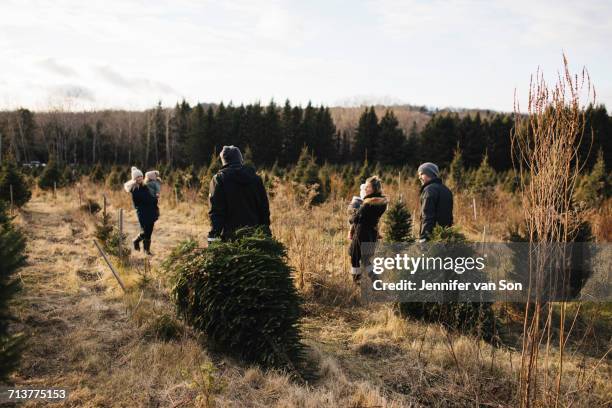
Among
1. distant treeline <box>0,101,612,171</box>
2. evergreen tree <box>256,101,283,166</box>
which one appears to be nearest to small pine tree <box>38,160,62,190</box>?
distant treeline <box>0,101,612,171</box>

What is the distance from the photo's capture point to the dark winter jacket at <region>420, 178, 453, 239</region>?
4617mm

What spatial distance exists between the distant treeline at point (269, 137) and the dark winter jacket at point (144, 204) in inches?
1008

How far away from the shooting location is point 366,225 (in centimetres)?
555

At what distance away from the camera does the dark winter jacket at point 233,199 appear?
155 inches

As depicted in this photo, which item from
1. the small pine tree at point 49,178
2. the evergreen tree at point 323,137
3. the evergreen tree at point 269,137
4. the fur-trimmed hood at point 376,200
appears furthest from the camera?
A: the evergreen tree at point 323,137

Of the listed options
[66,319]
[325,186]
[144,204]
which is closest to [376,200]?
[66,319]

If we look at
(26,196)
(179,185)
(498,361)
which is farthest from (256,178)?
(179,185)

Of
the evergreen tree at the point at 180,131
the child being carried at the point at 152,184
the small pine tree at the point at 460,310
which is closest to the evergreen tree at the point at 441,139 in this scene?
the evergreen tree at the point at 180,131

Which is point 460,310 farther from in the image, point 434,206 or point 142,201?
point 142,201

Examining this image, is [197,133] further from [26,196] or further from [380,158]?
[26,196]

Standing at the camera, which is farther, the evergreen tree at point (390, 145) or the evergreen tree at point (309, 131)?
the evergreen tree at point (309, 131)

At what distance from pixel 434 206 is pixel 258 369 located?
263 cm

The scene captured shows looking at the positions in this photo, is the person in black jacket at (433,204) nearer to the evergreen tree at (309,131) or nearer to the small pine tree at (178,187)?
the small pine tree at (178,187)

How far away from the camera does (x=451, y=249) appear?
4.32 m
